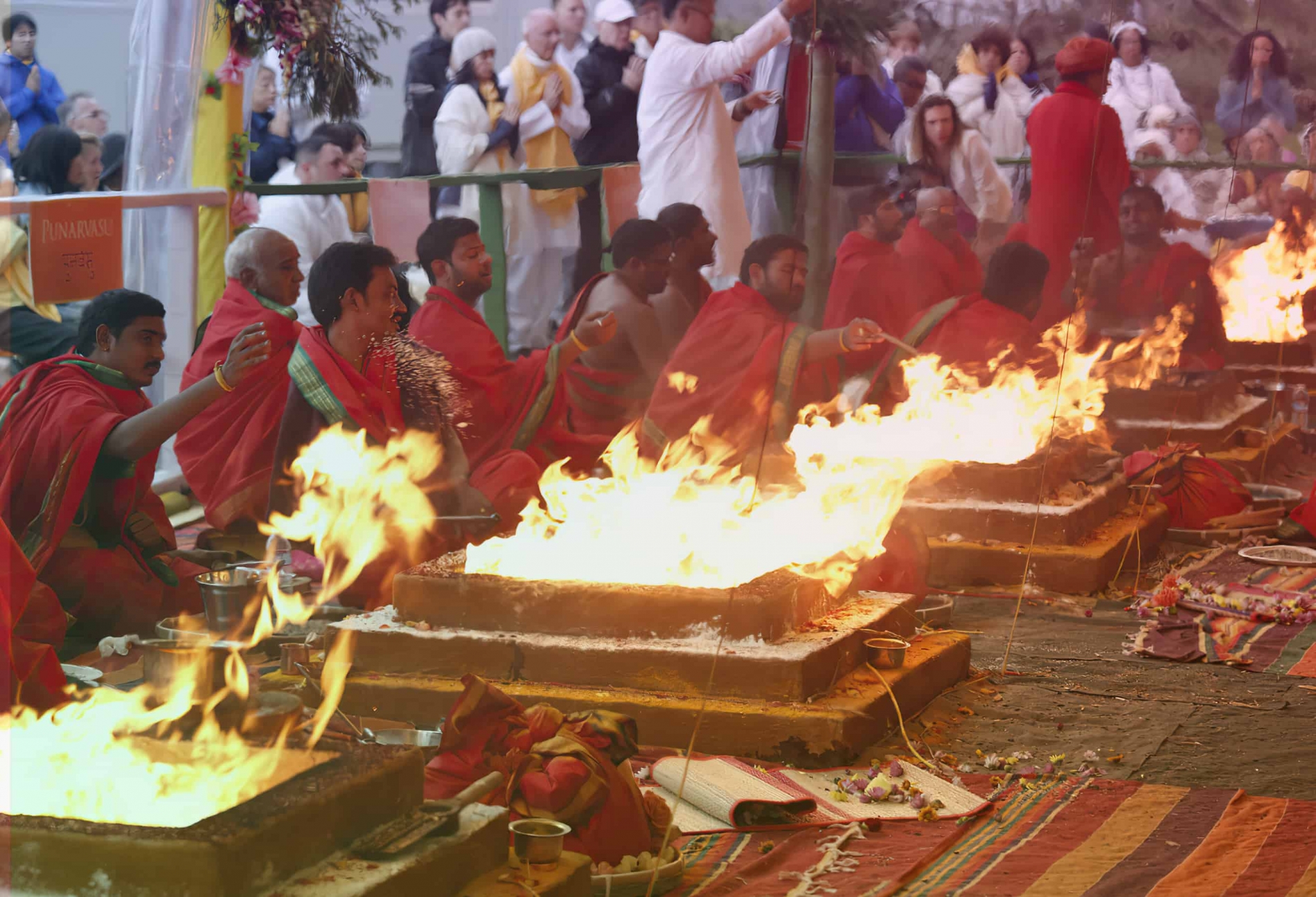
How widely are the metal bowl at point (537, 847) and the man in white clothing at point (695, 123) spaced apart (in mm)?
6196

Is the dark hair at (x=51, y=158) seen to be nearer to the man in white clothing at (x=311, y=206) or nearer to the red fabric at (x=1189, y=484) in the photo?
the man in white clothing at (x=311, y=206)

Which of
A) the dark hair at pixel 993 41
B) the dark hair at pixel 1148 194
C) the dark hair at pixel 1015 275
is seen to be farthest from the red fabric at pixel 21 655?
the dark hair at pixel 1148 194

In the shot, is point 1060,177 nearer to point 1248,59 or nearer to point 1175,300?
point 1175,300

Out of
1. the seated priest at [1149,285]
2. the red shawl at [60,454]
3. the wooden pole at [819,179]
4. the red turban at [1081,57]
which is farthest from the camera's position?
the seated priest at [1149,285]

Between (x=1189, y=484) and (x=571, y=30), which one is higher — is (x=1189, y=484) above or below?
below

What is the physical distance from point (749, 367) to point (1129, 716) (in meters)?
3.54

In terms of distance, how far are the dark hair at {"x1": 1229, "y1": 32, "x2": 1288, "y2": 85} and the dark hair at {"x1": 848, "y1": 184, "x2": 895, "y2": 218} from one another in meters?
2.90

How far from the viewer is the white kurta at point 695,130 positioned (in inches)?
366

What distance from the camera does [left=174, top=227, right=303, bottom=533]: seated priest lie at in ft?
23.8

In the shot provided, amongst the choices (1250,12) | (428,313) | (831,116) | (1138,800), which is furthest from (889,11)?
(1138,800)

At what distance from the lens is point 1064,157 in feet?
34.7

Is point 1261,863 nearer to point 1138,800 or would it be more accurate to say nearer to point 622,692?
point 1138,800

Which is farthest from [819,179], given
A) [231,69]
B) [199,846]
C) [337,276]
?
[199,846]

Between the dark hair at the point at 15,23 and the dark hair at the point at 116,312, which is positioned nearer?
the dark hair at the point at 116,312
